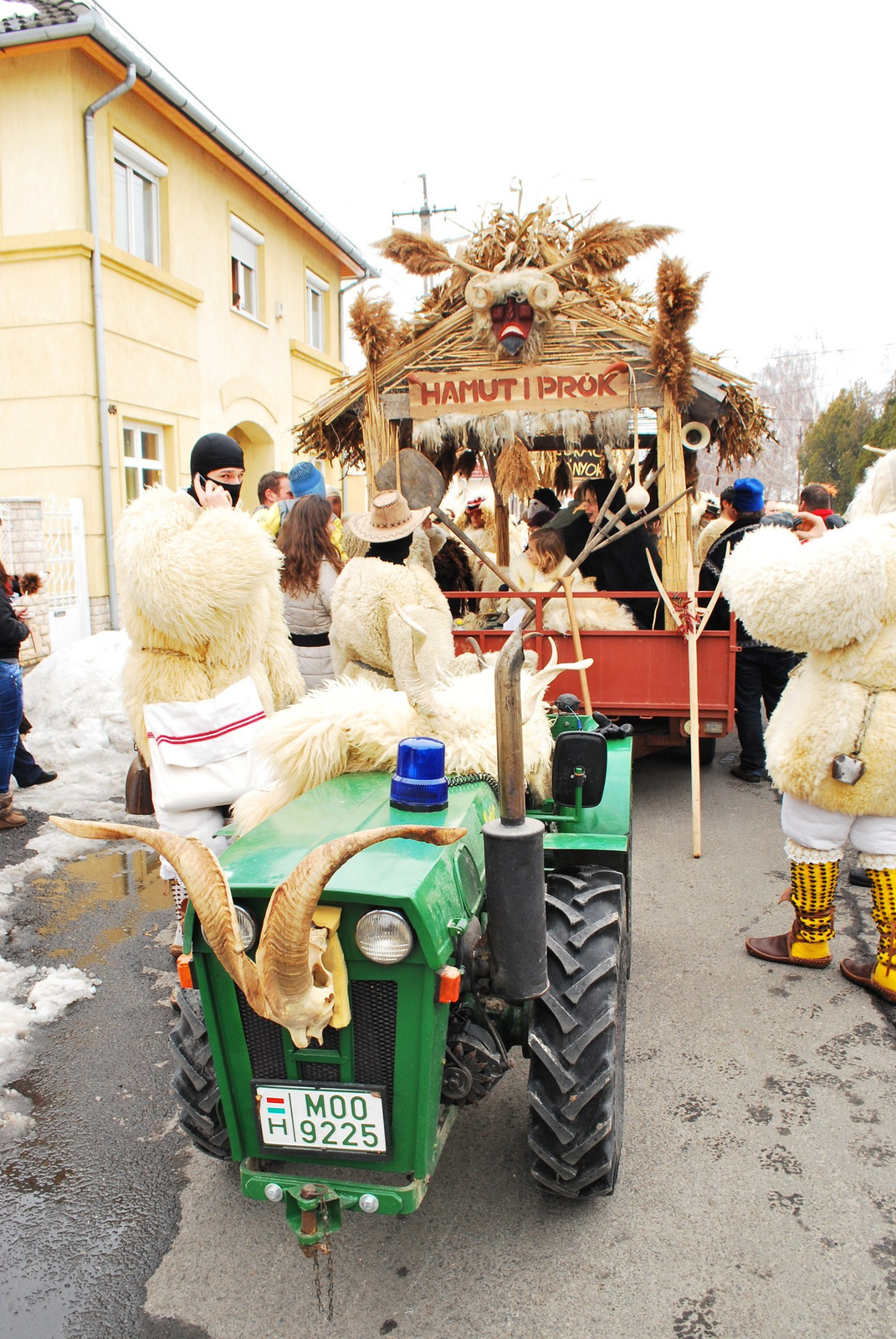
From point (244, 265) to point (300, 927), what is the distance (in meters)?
15.9

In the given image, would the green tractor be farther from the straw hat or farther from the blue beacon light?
the straw hat

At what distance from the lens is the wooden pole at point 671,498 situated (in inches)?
246

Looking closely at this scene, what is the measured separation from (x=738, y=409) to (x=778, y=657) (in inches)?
70.5

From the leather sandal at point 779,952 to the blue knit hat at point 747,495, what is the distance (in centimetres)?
359

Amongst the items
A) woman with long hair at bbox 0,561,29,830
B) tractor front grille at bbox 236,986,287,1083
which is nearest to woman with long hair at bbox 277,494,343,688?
woman with long hair at bbox 0,561,29,830

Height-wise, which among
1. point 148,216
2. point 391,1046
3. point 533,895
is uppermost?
point 148,216

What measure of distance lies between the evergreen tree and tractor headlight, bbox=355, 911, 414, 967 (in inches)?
988

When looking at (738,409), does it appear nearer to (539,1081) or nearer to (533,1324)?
(539,1081)

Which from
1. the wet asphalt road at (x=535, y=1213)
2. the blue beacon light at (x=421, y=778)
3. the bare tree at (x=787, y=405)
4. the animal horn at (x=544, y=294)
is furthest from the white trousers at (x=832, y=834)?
the bare tree at (x=787, y=405)

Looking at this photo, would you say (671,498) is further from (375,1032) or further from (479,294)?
(375,1032)

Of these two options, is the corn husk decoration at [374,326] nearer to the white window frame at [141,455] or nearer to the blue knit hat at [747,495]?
the blue knit hat at [747,495]

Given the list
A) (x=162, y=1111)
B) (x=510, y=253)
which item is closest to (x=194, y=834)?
(x=162, y=1111)

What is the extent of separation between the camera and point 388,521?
4.29 m

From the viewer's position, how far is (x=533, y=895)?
1942 millimetres
